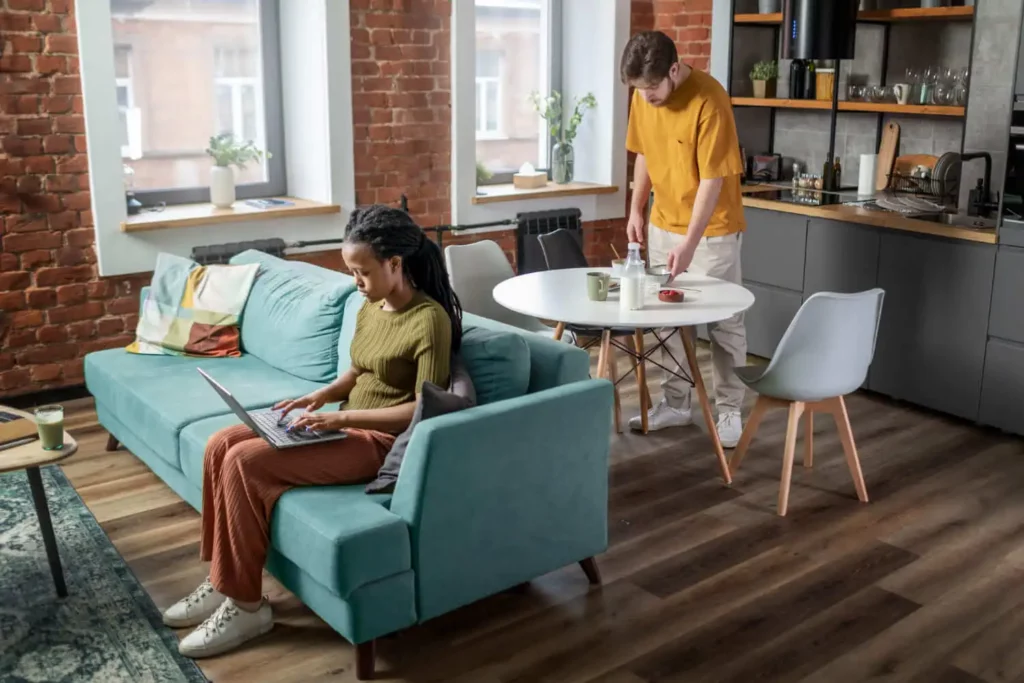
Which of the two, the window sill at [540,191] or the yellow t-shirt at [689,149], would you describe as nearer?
the yellow t-shirt at [689,149]

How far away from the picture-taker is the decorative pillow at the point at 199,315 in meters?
4.23

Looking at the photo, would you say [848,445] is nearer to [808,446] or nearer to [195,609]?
[808,446]

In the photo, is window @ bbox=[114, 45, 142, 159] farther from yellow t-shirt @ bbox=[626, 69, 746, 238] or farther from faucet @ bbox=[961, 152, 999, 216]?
faucet @ bbox=[961, 152, 999, 216]

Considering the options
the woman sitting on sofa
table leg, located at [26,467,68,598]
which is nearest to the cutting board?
the woman sitting on sofa

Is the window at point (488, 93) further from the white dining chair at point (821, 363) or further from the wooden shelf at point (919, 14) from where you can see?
the white dining chair at point (821, 363)

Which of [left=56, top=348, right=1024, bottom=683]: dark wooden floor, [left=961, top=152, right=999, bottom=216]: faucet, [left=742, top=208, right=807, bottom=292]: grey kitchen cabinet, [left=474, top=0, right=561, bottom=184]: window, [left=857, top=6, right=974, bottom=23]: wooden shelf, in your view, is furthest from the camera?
[left=474, top=0, right=561, bottom=184]: window

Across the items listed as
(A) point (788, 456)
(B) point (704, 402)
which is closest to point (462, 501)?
(A) point (788, 456)

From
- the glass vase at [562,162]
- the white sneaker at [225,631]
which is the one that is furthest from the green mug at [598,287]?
the glass vase at [562,162]

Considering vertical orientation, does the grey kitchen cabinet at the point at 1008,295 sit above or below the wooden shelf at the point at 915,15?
below

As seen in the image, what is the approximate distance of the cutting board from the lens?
5531 mm

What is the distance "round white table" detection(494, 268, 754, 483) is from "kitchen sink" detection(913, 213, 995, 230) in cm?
120

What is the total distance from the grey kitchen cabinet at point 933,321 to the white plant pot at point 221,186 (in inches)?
124

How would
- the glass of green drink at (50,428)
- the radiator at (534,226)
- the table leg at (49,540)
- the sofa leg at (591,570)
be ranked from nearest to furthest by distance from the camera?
1. the glass of green drink at (50,428)
2. the table leg at (49,540)
3. the sofa leg at (591,570)
4. the radiator at (534,226)

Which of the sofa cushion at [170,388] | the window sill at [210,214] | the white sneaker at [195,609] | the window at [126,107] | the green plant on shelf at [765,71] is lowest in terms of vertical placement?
the white sneaker at [195,609]
